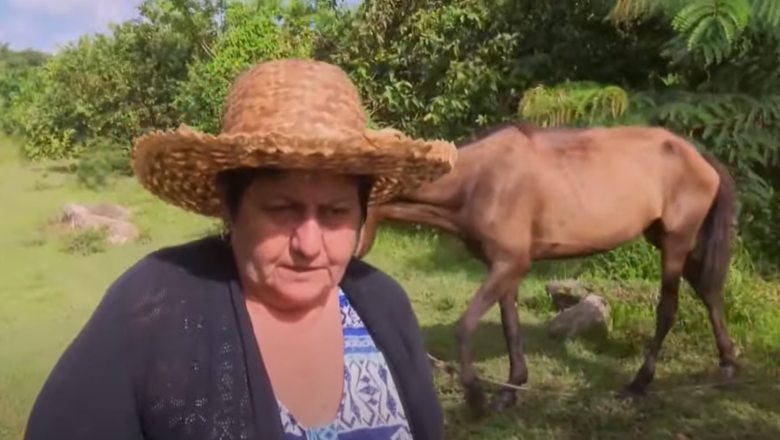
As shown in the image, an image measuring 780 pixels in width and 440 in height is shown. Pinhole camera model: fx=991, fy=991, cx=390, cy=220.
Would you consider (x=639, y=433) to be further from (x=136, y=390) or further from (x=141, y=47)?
(x=141, y=47)

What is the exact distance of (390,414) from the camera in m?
1.68

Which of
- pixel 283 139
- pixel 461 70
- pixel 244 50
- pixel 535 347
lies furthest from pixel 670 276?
pixel 244 50

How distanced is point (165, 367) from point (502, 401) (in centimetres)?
390

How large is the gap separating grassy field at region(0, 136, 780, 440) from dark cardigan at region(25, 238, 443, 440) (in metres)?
3.38

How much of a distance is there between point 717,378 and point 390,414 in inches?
170

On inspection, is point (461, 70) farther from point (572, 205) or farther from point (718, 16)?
point (718, 16)

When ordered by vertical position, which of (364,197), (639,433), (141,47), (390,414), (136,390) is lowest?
(639,433)

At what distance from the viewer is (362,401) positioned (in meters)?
1.66

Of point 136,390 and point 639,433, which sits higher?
point 136,390

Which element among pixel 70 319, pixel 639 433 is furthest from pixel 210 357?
pixel 70 319

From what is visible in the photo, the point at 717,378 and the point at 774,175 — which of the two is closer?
the point at 717,378

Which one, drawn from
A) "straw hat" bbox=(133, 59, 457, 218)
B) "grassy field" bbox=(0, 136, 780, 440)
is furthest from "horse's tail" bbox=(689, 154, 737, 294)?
"straw hat" bbox=(133, 59, 457, 218)

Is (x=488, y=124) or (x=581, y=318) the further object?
(x=488, y=124)

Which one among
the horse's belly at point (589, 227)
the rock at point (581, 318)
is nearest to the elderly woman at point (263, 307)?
the horse's belly at point (589, 227)
